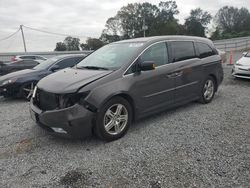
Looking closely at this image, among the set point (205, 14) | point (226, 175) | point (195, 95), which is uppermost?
point (205, 14)

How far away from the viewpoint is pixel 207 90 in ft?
19.5

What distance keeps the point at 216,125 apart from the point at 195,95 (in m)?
1.24

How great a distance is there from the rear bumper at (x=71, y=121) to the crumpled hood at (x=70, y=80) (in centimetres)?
32

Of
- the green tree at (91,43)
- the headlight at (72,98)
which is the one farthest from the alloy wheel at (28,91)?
the green tree at (91,43)

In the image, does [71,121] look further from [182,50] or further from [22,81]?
[22,81]

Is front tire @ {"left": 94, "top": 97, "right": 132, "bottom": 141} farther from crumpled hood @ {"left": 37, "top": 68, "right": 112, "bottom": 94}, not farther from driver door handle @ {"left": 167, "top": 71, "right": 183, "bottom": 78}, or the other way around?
driver door handle @ {"left": 167, "top": 71, "right": 183, "bottom": 78}

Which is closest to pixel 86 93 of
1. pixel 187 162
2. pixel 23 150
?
pixel 23 150

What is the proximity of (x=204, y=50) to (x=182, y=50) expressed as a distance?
0.96 meters

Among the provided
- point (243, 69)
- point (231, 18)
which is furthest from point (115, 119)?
point (231, 18)

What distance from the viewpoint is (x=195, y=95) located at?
5.56 m

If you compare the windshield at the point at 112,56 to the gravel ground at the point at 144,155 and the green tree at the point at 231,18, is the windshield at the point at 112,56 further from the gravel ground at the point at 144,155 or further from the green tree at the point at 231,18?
the green tree at the point at 231,18

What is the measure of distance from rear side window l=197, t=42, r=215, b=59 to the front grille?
368 cm

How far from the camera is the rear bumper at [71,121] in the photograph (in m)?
3.53

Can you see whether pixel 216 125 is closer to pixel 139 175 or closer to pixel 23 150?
pixel 139 175
